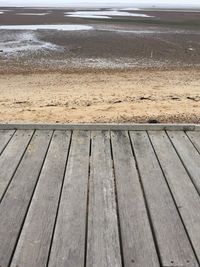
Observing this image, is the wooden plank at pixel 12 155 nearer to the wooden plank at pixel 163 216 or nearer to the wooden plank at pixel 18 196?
the wooden plank at pixel 18 196

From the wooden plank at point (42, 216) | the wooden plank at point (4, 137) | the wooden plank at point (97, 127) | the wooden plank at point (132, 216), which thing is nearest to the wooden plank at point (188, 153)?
the wooden plank at point (97, 127)

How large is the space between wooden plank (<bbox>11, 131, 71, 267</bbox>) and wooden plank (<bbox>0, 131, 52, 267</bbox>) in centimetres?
5

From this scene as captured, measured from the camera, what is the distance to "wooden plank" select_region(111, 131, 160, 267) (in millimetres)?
2895

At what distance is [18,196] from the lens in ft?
12.0

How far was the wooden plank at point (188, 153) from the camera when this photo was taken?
4160 millimetres

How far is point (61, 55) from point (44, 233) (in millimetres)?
18193

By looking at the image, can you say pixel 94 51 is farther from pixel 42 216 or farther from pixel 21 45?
pixel 42 216

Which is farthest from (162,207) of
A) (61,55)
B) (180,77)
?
(61,55)

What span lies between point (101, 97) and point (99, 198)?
7.99 meters

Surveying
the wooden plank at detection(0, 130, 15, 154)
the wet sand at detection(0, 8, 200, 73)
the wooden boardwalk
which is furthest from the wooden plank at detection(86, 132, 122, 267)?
the wet sand at detection(0, 8, 200, 73)

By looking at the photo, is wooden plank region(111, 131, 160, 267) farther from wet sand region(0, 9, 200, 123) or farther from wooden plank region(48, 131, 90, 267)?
wet sand region(0, 9, 200, 123)

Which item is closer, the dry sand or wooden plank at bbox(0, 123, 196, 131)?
wooden plank at bbox(0, 123, 196, 131)

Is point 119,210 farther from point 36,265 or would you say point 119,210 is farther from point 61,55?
point 61,55

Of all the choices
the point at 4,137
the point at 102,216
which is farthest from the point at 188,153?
the point at 4,137
